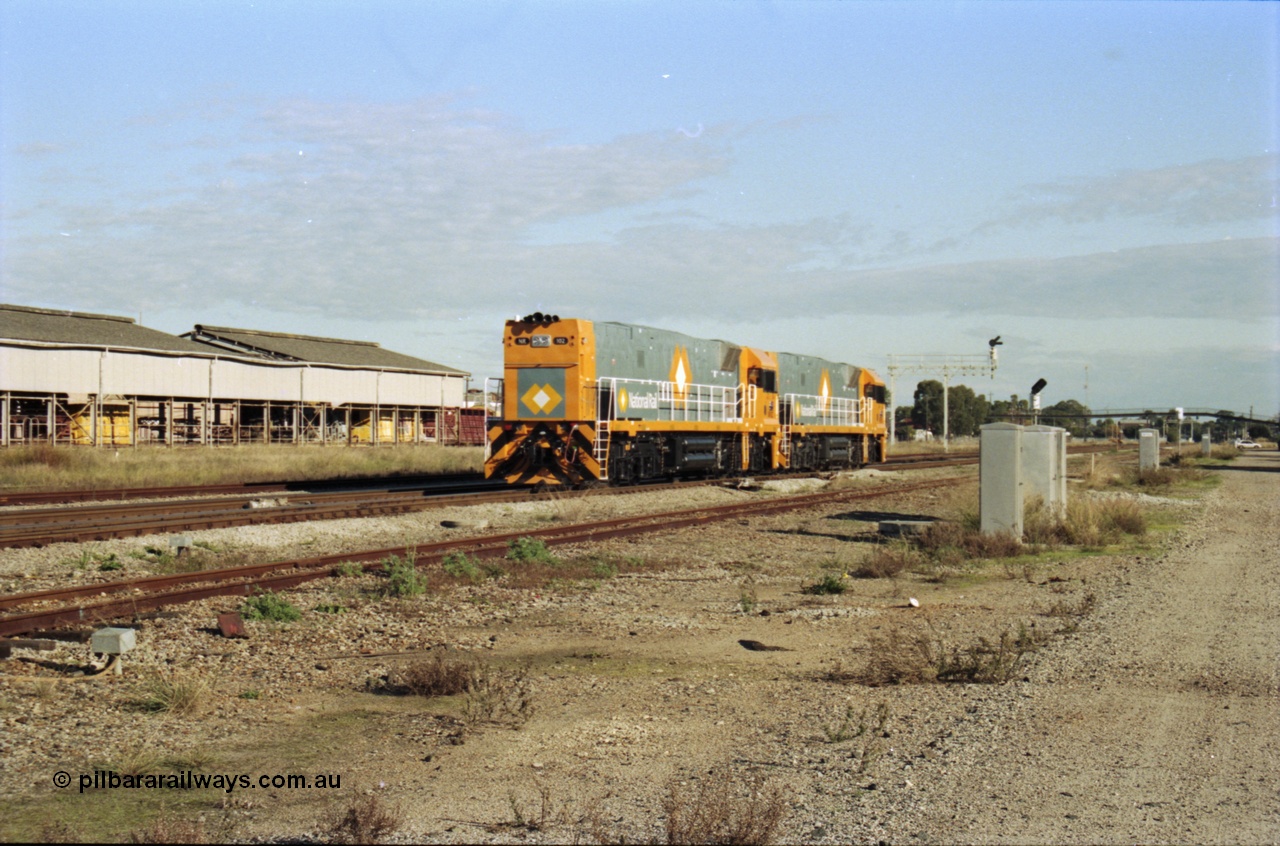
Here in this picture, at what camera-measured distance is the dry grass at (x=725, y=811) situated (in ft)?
14.0

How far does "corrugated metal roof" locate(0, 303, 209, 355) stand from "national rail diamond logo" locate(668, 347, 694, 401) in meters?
28.2

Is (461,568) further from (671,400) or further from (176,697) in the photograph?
(671,400)

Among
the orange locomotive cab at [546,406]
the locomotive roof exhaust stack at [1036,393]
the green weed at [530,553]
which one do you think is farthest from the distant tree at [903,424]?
the green weed at [530,553]

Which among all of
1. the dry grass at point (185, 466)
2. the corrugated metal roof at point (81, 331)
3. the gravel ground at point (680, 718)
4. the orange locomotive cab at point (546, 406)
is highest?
the corrugated metal roof at point (81, 331)

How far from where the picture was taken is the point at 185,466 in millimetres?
29734

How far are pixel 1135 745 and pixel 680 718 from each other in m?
2.55

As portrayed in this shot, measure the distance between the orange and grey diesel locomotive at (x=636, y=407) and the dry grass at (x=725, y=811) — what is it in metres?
16.6

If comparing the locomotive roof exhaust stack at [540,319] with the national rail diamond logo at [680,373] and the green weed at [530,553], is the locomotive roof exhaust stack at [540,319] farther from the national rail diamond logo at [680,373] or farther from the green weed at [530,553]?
the green weed at [530,553]

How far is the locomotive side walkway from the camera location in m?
4.58

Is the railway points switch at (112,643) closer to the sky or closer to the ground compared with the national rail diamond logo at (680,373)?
closer to the ground

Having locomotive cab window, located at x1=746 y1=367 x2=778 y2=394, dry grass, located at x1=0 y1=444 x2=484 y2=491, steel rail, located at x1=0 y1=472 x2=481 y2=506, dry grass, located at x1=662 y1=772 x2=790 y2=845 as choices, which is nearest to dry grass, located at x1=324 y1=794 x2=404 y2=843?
dry grass, located at x1=662 y1=772 x2=790 y2=845

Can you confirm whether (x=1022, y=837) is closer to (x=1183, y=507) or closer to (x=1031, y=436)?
(x=1031, y=436)

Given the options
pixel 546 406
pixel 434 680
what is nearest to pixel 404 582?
pixel 434 680

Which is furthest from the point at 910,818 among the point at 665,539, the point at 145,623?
the point at 665,539
